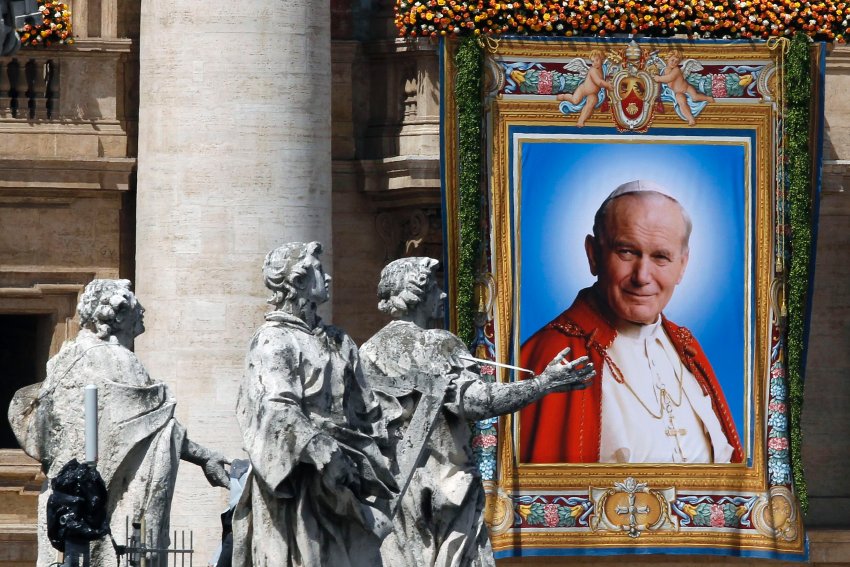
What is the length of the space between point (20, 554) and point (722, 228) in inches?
245

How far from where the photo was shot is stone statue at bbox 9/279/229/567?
15.2 meters

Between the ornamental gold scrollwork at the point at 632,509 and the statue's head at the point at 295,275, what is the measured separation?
31.8 ft

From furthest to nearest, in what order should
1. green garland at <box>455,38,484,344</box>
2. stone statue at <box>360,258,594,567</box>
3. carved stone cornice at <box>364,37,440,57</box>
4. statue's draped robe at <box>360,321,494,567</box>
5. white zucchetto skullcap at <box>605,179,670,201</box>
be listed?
carved stone cornice at <box>364,37,440,57</box> < white zucchetto skullcap at <box>605,179,670,201</box> < green garland at <box>455,38,484,344</box> < statue's draped robe at <box>360,321,494,567</box> < stone statue at <box>360,258,594,567</box>

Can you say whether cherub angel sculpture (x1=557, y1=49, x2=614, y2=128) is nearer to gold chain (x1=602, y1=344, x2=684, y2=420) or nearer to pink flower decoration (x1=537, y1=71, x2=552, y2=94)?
pink flower decoration (x1=537, y1=71, x2=552, y2=94)

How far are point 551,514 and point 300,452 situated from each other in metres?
9.99

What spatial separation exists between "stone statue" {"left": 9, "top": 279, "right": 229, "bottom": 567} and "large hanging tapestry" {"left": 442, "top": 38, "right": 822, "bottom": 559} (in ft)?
24.1

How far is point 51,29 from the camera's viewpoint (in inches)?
907

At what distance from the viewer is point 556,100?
2272 cm

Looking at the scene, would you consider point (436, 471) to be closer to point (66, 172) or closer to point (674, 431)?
point (674, 431)

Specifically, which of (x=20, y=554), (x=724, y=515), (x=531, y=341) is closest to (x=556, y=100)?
(x=531, y=341)

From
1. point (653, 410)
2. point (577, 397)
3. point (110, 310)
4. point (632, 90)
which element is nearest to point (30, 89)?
point (632, 90)

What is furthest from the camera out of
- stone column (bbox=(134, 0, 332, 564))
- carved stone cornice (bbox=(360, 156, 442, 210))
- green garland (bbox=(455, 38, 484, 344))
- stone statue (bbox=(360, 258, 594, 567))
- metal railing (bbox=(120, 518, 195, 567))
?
carved stone cornice (bbox=(360, 156, 442, 210))

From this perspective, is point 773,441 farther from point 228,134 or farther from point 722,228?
point 228,134

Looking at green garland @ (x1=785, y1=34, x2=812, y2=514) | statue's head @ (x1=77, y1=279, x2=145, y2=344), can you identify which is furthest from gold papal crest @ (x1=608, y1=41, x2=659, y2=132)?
statue's head @ (x1=77, y1=279, x2=145, y2=344)
